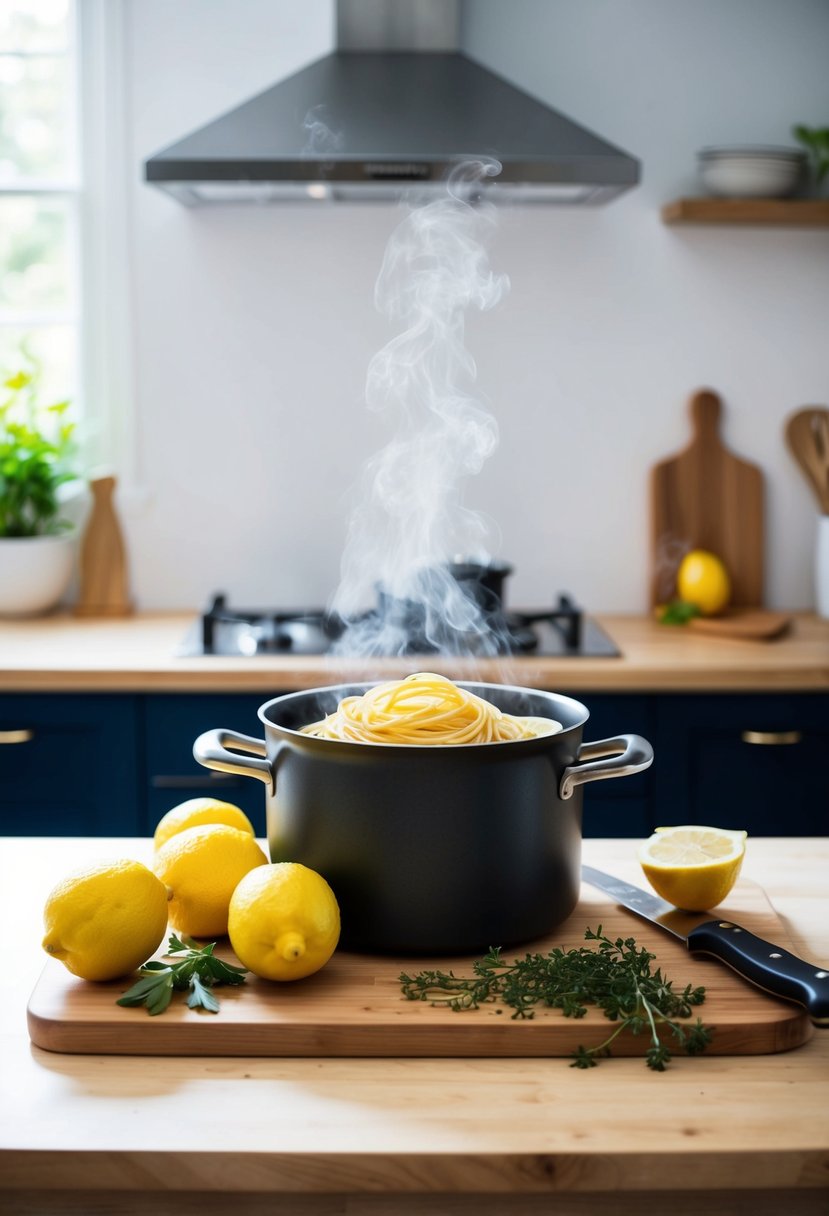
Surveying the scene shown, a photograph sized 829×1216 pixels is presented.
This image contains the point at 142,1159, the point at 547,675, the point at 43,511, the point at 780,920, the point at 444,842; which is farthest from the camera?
the point at 43,511

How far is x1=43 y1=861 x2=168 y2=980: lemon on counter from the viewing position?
0.94 metres

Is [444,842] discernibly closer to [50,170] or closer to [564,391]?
[564,391]

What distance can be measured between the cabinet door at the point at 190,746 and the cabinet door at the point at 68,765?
39 mm

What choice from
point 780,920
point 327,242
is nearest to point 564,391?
point 327,242

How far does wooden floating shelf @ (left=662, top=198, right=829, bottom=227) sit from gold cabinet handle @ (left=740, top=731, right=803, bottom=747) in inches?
44.2

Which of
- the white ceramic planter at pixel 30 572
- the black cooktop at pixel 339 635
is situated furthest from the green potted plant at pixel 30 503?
the black cooktop at pixel 339 635

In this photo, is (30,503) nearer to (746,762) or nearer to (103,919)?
(746,762)

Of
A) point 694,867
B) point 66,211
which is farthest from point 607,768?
point 66,211

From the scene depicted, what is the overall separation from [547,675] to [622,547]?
29.6 inches

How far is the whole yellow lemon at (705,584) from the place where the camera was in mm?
2820

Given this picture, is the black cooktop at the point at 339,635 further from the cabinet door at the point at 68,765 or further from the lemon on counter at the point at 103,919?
the lemon on counter at the point at 103,919

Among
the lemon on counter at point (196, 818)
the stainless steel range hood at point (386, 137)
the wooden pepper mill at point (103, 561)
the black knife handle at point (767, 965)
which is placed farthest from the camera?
the wooden pepper mill at point (103, 561)

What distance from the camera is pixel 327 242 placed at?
288 cm

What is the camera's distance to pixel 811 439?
2.96 meters
